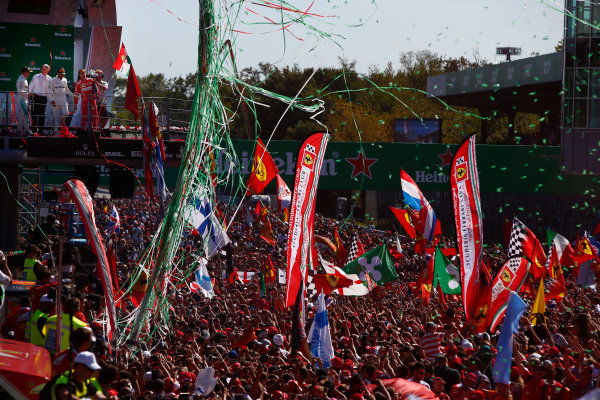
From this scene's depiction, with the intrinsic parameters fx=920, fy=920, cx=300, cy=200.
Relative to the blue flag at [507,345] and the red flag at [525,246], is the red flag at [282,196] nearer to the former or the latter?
the red flag at [525,246]

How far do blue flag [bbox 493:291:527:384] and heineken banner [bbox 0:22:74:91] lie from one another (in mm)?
13486

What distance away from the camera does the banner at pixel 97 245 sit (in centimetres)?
839

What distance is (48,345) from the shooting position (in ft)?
25.5

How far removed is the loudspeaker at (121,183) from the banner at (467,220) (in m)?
7.17

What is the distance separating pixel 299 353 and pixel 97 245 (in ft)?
8.29

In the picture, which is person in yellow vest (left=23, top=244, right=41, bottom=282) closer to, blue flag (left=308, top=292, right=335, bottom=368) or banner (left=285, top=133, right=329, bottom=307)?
banner (left=285, top=133, right=329, bottom=307)

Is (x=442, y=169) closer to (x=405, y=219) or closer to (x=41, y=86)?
(x=405, y=219)

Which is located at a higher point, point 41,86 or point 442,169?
point 41,86

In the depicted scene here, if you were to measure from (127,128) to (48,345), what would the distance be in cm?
963

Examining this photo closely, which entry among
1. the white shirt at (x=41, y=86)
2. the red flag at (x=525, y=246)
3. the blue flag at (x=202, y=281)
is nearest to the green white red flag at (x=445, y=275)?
the red flag at (x=525, y=246)

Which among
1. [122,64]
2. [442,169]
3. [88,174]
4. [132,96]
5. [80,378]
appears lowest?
[80,378]

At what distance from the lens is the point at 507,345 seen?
25.4 feet

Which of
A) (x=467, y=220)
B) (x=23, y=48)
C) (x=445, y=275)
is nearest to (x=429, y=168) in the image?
(x=23, y=48)

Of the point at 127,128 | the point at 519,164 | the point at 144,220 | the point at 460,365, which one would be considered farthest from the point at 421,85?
the point at 460,365
